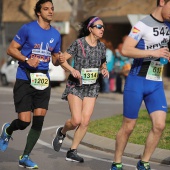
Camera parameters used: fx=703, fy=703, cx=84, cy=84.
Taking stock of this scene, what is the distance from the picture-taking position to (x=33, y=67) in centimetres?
855

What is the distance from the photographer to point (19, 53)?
8.55m

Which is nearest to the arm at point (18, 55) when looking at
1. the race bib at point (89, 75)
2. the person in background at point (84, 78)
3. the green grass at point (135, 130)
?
the person in background at point (84, 78)

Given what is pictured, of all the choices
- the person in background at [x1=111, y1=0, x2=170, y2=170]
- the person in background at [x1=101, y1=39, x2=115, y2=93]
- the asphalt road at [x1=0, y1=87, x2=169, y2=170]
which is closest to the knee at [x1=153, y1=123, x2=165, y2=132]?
the person in background at [x1=111, y1=0, x2=170, y2=170]

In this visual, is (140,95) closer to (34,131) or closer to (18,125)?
(34,131)

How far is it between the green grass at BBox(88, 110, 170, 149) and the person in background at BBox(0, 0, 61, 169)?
2.62 meters

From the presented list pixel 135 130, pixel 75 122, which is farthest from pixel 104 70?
pixel 135 130

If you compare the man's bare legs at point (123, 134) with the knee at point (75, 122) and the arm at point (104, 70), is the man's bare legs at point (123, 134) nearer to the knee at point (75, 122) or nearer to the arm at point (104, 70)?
the knee at point (75, 122)

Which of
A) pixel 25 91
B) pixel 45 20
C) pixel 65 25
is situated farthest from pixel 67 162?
pixel 65 25

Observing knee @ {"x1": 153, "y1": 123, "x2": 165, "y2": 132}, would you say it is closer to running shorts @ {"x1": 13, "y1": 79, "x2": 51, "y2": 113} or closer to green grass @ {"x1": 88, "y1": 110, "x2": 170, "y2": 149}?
running shorts @ {"x1": 13, "y1": 79, "x2": 51, "y2": 113}

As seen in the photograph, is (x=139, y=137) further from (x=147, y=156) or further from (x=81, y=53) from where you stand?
(x=147, y=156)

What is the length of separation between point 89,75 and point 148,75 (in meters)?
1.55

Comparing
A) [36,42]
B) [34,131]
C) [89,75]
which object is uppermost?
[36,42]

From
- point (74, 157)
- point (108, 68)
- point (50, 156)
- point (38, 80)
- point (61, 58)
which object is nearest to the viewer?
point (38, 80)

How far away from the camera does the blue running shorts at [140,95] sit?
7.93m
